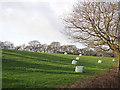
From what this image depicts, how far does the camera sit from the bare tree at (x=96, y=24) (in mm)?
11188

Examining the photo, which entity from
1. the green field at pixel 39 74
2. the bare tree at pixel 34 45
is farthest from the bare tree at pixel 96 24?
the bare tree at pixel 34 45

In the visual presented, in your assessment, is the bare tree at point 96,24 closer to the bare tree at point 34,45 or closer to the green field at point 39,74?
the green field at point 39,74

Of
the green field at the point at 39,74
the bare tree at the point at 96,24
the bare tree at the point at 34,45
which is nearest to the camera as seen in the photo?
the green field at the point at 39,74

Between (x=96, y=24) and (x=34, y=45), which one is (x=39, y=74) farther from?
(x=34, y=45)

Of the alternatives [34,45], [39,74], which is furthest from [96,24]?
[34,45]

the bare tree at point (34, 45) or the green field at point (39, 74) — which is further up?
the bare tree at point (34, 45)

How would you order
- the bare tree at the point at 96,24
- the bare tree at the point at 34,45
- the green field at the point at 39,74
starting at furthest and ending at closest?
the bare tree at the point at 34,45 → the bare tree at the point at 96,24 → the green field at the point at 39,74

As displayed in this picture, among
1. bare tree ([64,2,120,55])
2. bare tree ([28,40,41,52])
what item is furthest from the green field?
bare tree ([28,40,41,52])

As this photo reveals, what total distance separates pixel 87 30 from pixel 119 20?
285 cm

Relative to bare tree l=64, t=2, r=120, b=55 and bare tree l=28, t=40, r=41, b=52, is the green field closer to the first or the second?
bare tree l=64, t=2, r=120, b=55

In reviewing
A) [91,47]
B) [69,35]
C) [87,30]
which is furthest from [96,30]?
[69,35]

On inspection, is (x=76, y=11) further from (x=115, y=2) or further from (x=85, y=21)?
(x=115, y=2)

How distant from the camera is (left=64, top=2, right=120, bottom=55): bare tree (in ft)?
36.7

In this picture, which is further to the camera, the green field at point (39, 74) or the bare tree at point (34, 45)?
the bare tree at point (34, 45)
